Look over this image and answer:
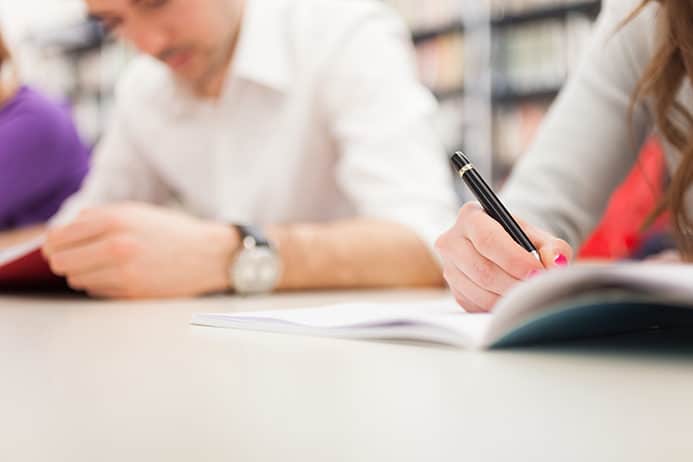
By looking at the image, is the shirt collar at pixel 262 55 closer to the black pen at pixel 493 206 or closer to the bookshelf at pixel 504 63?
the black pen at pixel 493 206

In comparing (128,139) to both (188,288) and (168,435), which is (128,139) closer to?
(188,288)

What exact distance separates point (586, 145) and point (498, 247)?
0.44 m

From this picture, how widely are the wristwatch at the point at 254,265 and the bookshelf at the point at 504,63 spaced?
10.3 feet

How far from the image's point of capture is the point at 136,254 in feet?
3.12

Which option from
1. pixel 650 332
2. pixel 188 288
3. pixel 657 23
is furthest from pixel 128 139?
pixel 650 332

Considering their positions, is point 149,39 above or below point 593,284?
above

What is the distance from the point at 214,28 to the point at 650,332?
99cm

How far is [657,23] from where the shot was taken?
839mm

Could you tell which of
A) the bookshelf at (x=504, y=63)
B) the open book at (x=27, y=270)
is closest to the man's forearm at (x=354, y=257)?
the open book at (x=27, y=270)

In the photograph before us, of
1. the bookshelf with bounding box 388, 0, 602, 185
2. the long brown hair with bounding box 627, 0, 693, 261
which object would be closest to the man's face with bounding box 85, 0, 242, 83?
the long brown hair with bounding box 627, 0, 693, 261

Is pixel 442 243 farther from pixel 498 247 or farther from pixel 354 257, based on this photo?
pixel 354 257

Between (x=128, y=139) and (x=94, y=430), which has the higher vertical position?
(x=128, y=139)

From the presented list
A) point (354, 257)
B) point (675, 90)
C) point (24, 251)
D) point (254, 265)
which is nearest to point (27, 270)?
point (24, 251)

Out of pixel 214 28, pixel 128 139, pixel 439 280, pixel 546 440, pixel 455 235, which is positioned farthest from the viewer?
pixel 128 139
